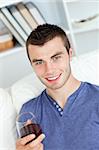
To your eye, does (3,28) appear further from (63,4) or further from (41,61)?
(41,61)

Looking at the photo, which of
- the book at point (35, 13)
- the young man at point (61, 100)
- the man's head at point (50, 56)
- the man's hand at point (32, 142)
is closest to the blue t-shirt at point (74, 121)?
the young man at point (61, 100)

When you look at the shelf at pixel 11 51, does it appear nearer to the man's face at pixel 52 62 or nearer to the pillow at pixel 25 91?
the pillow at pixel 25 91

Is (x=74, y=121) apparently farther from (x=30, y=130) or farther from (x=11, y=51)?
(x=11, y=51)

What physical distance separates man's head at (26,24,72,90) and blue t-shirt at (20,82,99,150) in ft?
0.35

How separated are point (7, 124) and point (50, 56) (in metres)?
0.42

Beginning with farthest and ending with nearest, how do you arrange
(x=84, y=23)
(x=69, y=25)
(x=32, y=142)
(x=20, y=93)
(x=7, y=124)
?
(x=84, y=23) < (x=69, y=25) < (x=20, y=93) < (x=7, y=124) < (x=32, y=142)

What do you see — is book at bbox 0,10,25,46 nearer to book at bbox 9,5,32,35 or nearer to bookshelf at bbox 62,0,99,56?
book at bbox 9,5,32,35

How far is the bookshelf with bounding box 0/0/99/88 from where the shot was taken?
214 cm

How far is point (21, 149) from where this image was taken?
1.30 m


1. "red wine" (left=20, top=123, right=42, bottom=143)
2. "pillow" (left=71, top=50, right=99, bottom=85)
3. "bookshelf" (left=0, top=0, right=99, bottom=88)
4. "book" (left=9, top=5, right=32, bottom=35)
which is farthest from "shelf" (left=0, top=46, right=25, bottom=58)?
"red wine" (left=20, top=123, right=42, bottom=143)

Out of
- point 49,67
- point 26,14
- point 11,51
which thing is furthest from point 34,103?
point 26,14

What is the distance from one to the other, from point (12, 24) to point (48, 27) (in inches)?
20.0

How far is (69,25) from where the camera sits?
210cm

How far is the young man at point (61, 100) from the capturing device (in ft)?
4.71
